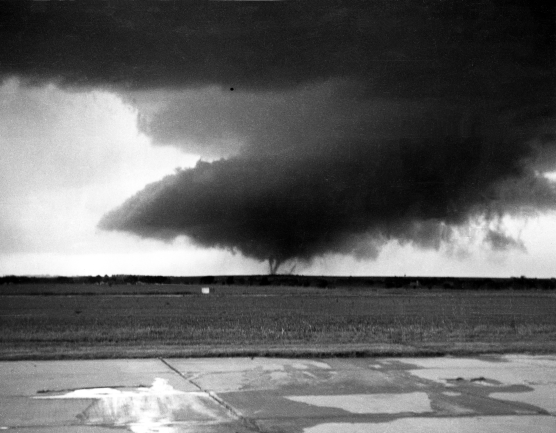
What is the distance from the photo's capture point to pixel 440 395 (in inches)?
375

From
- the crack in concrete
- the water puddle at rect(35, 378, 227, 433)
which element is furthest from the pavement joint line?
the water puddle at rect(35, 378, 227, 433)

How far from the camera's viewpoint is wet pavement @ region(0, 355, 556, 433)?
774 centimetres

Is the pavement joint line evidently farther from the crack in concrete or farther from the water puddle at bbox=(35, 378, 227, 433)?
the water puddle at bbox=(35, 378, 227, 433)

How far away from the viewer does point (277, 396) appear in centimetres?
930

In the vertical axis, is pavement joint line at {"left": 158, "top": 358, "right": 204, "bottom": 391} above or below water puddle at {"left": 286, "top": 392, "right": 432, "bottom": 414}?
above

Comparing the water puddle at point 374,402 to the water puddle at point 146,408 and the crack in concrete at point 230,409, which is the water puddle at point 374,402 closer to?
the crack in concrete at point 230,409

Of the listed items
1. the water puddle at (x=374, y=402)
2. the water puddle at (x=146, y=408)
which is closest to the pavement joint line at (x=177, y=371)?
the water puddle at (x=146, y=408)

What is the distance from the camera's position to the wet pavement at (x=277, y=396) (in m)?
7.74

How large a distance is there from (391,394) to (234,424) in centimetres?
270

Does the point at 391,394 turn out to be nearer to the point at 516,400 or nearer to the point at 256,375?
the point at 516,400

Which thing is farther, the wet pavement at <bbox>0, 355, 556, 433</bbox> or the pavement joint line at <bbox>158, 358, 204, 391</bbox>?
the pavement joint line at <bbox>158, 358, 204, 391</bbox>

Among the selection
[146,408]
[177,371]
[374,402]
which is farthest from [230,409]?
[177,371]

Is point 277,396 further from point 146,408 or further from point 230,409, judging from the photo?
point 146,408

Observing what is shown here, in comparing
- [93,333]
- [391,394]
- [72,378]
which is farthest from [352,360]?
[93,333]
